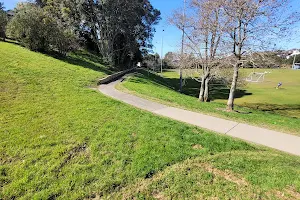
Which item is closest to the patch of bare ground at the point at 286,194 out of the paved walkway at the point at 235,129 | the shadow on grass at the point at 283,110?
the paved walkway at the point at 235,129

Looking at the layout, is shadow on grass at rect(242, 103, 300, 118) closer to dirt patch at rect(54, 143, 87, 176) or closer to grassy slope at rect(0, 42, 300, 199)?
grassy slope at rect(0, 42, 300, 199)

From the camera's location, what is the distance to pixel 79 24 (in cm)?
2384

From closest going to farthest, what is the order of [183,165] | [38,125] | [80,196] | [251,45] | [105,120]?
1. [80,196]
2. [183,165]
3. [38,125]
4. [105,120]
5. [251,45]

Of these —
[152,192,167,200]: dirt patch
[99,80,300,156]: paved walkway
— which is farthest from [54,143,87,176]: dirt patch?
[99,80,300,156]: paved walkway

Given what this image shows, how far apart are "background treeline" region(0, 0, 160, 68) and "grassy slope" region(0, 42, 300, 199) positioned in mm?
11079

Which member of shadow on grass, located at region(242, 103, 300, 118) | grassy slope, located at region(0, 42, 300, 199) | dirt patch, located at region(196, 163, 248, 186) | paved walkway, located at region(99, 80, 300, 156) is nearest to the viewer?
grassy slope, located at region(0, 42, 300, 199)

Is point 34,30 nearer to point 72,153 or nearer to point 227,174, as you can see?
point 72,153

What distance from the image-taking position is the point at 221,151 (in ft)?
14.6

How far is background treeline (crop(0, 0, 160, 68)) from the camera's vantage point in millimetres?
14812

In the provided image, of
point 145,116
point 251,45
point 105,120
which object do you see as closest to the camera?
point 105,120

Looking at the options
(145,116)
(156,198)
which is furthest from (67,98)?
(156,198)

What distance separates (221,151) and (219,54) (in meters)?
8.32

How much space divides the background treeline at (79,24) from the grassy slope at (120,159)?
11079 mm

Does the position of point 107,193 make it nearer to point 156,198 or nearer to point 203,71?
point 156,198
